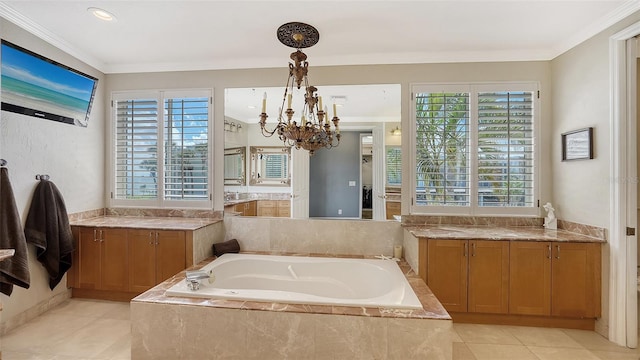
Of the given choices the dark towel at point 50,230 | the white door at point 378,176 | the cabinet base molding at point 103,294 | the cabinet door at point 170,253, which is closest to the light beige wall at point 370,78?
the white door at point 378,176

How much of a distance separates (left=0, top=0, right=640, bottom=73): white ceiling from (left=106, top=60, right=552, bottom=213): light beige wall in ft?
0.25

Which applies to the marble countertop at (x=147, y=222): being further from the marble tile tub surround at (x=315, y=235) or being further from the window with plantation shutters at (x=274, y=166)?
the window with plantation shutters at (x=274, y=166)

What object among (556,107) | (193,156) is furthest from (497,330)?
(193,156)

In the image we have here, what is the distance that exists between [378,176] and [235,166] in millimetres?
1802

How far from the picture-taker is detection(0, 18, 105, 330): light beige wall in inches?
93.0

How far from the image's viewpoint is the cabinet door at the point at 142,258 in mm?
2795

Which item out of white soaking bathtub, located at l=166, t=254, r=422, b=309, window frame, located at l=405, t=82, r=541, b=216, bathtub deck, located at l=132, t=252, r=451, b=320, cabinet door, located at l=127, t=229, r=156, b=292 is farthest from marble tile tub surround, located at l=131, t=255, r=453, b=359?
window frame, located at l=405, t=82, r=541, b=216

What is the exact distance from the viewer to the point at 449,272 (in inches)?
99.1

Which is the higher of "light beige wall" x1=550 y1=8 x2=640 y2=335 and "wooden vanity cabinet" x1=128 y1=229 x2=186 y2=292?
"light beige wall" x1=550 y1=8 x2=640 y2=335

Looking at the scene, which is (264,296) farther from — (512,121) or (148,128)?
(512,121)

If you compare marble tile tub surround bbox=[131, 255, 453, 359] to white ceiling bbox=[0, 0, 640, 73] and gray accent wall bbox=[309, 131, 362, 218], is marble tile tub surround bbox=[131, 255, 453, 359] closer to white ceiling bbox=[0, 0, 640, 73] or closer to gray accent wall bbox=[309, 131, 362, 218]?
gray accent wall bbox=[309, 131, 362, 218]

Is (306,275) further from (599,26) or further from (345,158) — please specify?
(599,26)

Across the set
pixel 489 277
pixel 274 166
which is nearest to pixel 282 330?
pixel 489 277

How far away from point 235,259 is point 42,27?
275cm
